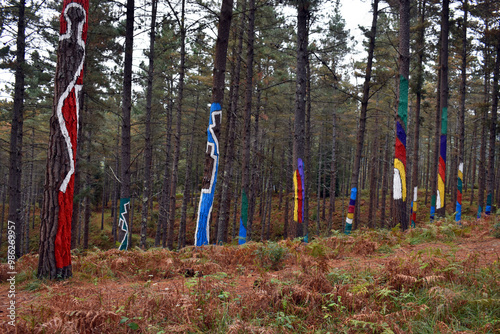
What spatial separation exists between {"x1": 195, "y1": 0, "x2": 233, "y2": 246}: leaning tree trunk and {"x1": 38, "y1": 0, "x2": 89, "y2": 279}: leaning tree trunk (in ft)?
11.5

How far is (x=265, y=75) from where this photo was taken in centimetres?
1888

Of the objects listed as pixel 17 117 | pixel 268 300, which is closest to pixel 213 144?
pixel 268 300

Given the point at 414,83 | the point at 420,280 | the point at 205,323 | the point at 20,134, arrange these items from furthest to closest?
1. the point at 414,83
2. the point at 20,134
3. the point at 420,280
4. the point at 205,323

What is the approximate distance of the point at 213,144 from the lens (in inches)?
319

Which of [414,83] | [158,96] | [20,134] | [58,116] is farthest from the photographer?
[158,96]

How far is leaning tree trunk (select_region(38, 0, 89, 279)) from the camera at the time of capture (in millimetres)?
4711

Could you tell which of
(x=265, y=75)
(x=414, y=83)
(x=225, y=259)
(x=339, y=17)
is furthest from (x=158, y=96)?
(x=225, y=259)

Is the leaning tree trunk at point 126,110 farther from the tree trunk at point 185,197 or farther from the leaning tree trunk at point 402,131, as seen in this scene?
the leaning tree trunk at point 402,131

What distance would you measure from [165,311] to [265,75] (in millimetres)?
17351

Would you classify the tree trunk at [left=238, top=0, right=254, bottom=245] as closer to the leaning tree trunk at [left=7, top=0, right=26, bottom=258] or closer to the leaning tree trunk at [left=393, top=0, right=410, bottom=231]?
the leaning tree trunk at [left=393, top=0, right=410, bottom=231]

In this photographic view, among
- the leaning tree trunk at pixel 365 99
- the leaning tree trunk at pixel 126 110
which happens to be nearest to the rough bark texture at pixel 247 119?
the leaning tree trunk at pixel 126 110

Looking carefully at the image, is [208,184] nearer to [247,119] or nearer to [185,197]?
[247,119]

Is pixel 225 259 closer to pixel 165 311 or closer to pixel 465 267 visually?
pixel 165 311

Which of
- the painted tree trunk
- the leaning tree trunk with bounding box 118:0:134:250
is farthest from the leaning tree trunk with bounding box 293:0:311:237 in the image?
the leaning tree trunk with bounding box 118:0:134:250
